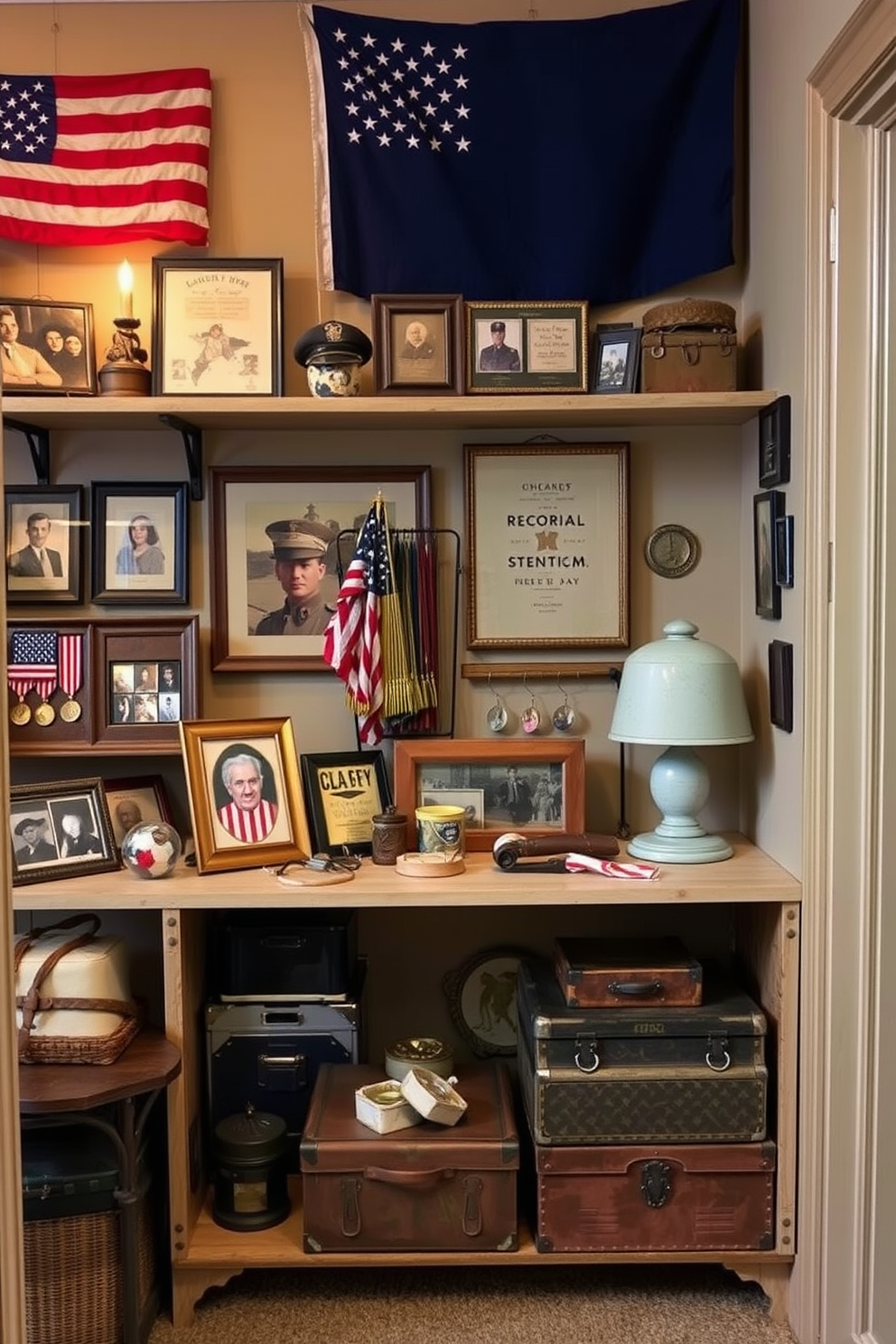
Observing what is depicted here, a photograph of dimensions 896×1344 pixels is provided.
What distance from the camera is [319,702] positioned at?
2736mm

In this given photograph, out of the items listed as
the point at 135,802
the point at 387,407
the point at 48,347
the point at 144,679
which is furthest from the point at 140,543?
the point at 387,407

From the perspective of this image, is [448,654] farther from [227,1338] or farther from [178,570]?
[227,1338]

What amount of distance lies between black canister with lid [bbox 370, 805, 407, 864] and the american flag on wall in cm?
133

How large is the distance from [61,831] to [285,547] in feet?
2.58

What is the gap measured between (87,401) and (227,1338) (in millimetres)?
1818

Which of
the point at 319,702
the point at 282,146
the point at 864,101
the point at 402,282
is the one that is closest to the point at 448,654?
the point at 319,702

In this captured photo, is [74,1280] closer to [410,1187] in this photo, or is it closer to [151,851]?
[410,1187]

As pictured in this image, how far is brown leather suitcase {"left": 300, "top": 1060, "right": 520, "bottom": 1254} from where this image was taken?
2209mm

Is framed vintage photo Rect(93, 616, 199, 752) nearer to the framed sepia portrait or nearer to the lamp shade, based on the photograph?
the framed sepia portrait

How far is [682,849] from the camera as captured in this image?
7.89 feet

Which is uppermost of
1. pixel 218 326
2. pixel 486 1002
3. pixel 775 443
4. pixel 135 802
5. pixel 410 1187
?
pixel 218 326

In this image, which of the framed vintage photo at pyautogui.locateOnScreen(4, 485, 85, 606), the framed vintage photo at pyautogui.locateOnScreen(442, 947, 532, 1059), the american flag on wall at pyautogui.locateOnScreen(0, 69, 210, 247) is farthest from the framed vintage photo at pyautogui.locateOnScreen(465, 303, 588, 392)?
the framed vintage photo at pyautogui.locateOnScreen(442, 947, 532, 1059)

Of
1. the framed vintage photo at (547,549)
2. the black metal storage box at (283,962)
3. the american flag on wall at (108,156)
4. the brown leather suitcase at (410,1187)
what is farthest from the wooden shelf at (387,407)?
the brown leather suitcase at (410,1187)

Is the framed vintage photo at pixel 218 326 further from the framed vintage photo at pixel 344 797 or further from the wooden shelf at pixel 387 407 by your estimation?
the framed vintage photo at pixel 344 797
